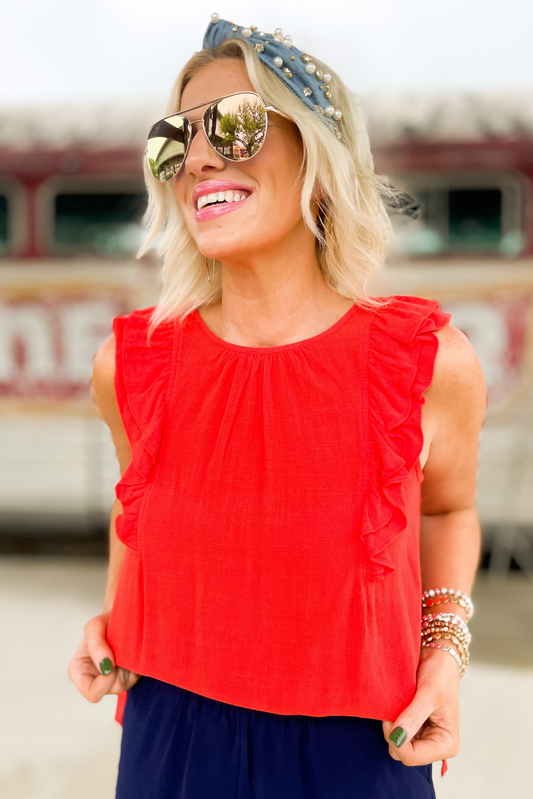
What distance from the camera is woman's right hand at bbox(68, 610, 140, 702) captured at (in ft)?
3.65

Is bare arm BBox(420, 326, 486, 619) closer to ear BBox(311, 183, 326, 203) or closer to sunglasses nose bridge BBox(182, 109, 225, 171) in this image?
ear BBox(311, 183, 326, 203)

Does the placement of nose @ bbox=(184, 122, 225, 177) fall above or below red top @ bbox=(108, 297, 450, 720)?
above

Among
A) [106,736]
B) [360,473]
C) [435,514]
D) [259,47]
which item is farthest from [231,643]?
[106,736]

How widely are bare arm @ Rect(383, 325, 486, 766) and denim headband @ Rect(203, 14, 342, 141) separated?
390mm

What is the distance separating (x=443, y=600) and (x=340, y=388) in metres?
0.42

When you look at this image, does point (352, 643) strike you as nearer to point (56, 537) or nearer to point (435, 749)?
point (435, 749)

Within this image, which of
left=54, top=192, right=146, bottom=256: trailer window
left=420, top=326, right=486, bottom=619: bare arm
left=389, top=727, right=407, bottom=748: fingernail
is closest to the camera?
left=389, top=727, right=407, bottom=748: fingernail

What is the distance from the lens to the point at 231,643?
3.27 feet

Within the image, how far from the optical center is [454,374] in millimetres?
1050

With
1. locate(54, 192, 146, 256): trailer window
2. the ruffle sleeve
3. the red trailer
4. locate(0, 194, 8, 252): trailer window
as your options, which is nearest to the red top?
the ruffle sleeve

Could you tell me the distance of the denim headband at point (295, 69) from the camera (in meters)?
1.06

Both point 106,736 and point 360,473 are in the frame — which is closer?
point 360,473

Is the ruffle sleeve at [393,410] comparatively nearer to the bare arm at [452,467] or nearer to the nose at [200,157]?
the bare arm at [452,467]

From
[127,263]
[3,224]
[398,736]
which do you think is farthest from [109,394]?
[3,224]
